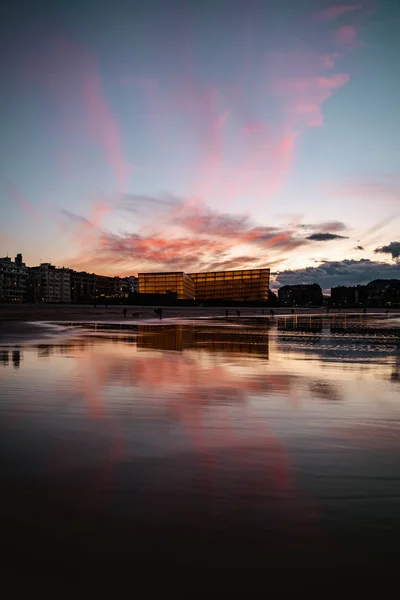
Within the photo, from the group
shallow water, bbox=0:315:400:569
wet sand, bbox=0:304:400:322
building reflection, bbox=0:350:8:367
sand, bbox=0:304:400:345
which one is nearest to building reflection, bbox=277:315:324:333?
sand, bbox=0:304:400:345

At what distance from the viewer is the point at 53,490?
515 centimetres

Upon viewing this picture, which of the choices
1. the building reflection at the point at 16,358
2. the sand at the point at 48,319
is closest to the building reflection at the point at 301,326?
the sand at the point at 48,319

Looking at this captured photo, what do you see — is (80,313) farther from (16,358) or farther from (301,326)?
(16,358)

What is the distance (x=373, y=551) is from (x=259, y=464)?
2.33 m

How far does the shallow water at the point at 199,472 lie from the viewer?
401 centimetres

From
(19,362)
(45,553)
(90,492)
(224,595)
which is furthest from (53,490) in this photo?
(19,362)

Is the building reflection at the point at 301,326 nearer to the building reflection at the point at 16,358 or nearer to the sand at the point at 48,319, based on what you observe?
the sand at the point at 48,319

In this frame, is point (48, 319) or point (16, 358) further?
point (48, 319)

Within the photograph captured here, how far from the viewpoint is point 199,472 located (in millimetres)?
5832

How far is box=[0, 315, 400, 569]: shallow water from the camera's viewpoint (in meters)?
4.01

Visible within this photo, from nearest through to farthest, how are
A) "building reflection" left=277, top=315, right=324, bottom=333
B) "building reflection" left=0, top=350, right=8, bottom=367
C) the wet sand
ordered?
"building reflection" left=0, top=350, right=8, bottom=367
"building reflection" left=277, top=315, right=324, bottom=333
the wet sand

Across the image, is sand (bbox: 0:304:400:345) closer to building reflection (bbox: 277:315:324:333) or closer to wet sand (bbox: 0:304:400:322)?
wet sand (bbox: 0:304:400:322)

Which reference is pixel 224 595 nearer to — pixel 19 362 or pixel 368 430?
pixel 368 430

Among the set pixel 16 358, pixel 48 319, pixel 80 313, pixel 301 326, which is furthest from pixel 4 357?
pixel 80 313
